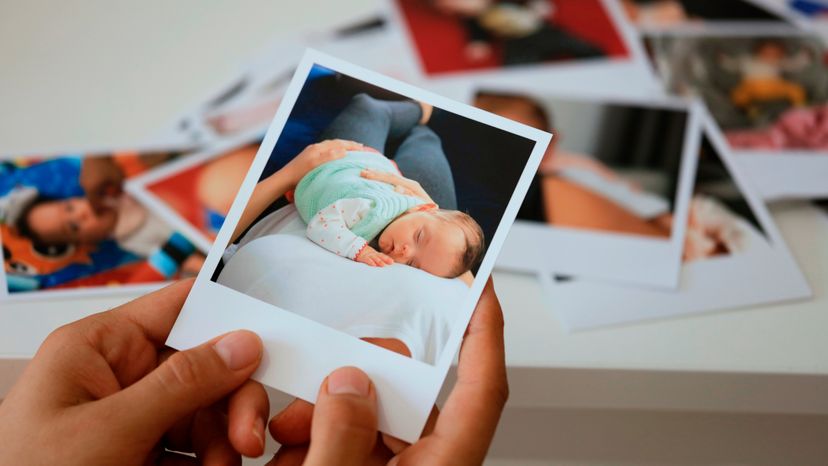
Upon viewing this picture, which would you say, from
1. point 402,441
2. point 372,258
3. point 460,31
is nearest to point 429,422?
point 402,441

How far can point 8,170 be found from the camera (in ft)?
2.76

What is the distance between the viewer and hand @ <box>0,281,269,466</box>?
1.60 feet

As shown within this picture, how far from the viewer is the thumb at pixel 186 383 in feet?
1.63

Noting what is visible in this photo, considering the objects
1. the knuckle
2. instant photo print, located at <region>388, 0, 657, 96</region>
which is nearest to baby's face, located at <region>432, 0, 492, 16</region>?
instant photo print, located at <region>388, 0, 657, 96</region>

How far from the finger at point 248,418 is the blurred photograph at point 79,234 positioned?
254 mm

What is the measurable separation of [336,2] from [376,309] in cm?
66

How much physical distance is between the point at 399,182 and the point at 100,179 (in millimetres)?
442

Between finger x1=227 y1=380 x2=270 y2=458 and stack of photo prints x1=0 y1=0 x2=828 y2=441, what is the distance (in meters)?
0.02

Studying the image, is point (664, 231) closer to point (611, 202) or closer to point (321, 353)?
point (611, 202)

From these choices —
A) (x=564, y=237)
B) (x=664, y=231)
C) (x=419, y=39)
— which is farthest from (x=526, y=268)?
(x=419, y=39)

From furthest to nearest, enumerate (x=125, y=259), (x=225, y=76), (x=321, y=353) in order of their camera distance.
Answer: (x=225, y=76), (x=125, y=259), (x=321, y=353)

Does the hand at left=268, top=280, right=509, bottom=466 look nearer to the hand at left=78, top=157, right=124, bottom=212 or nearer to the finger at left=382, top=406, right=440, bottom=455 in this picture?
the finger at left=382, top=406, right=440, bottom=455

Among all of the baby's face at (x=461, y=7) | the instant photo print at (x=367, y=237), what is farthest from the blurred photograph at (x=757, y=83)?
the instant photo print at (x=367, y=237)

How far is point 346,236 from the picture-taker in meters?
0.55
